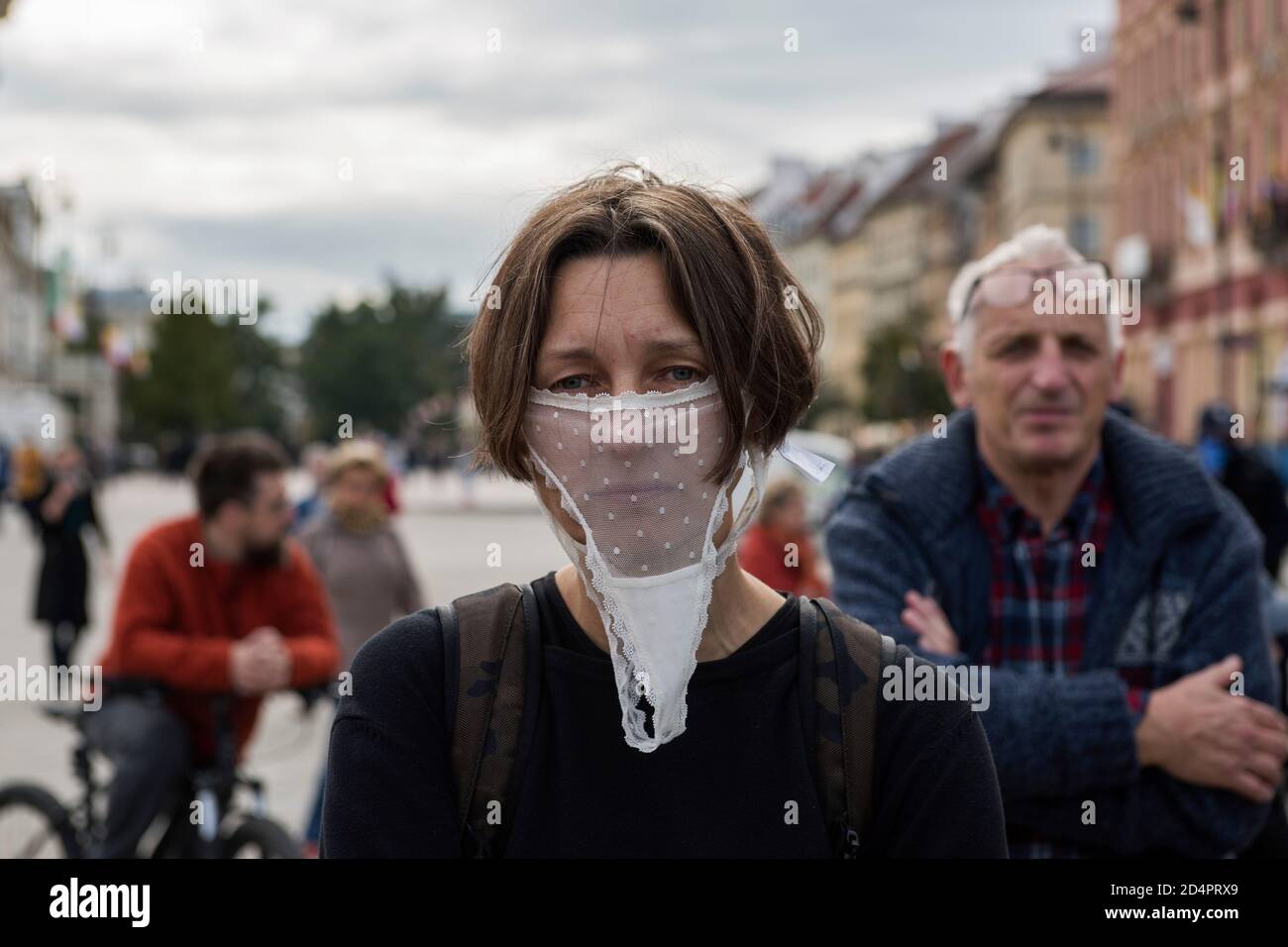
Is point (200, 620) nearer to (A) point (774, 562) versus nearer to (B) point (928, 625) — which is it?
(B) point (928, 625)

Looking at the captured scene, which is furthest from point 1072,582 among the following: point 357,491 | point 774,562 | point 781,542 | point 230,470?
point 357,491

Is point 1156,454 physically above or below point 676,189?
below

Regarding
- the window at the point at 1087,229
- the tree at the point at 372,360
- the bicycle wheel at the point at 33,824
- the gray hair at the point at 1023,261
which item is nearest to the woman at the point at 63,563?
the bicycle wheel at the point at 33,824

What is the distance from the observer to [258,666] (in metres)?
5.92

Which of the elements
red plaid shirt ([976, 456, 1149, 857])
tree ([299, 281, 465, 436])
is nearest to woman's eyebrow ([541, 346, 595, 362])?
red plaid shirt ([976, 456, 1149, 857])

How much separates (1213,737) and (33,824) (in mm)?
4380

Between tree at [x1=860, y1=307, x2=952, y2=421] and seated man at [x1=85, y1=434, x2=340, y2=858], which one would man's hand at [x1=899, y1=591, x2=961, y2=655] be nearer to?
seated man at [x1=85, y1=434, x2=340, y2=858]

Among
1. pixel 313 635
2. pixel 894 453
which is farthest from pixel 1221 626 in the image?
pixel 313 635

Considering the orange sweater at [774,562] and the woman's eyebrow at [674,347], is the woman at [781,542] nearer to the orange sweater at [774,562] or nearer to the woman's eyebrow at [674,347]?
the orange sweater at [774,562]

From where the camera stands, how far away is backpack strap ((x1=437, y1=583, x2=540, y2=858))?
2.14m
